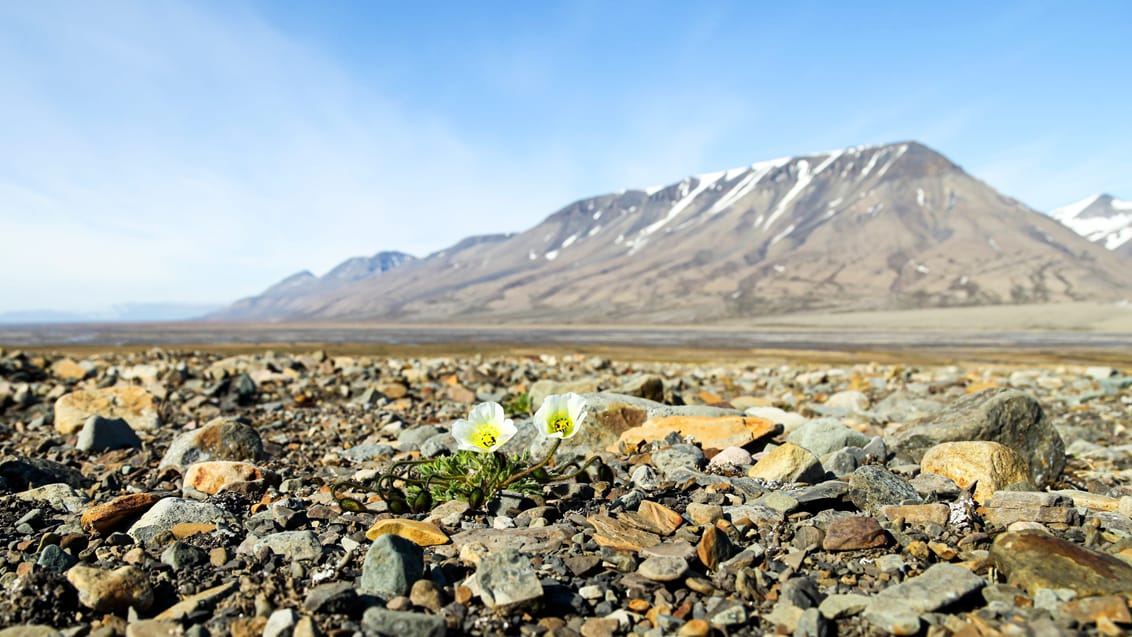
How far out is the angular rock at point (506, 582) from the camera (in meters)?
2.67

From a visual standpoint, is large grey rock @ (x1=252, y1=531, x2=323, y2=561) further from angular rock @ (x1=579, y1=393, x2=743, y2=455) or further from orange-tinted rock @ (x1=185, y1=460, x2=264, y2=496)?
angular rock @ (x1=579, y1=393, x2=743, y2=455)

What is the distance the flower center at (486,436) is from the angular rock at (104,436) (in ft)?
15.9

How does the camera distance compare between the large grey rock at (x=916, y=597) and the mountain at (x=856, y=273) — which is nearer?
the large grey rock at (x=916, y=597)

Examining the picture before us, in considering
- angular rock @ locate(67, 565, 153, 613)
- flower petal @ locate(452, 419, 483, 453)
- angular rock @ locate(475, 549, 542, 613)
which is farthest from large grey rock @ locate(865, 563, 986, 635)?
angular rock @ locate(67, 565, 153, 613)

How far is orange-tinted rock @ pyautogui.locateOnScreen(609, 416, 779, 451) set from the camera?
5.25 m

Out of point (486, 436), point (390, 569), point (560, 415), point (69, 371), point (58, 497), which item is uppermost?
point (560, 415)

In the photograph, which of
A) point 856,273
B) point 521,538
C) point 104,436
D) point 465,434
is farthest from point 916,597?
point 856,273

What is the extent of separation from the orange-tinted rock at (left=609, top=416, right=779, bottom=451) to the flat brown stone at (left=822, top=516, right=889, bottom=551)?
1831mm

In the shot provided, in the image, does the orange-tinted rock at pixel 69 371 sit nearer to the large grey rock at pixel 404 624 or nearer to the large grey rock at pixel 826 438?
the large grey rock at pixel 404 624

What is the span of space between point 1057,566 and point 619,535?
6.37 ft

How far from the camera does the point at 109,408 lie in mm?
7914

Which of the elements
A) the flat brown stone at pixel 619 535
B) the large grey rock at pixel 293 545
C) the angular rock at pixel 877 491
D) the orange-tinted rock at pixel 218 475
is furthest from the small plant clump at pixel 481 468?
the angular rock at pixel 877 491

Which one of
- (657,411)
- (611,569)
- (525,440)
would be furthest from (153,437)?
(611,569)

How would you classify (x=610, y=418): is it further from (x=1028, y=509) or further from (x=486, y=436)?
(x=1028, y=509)
